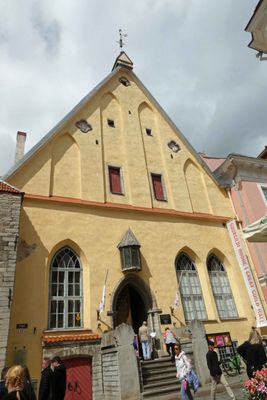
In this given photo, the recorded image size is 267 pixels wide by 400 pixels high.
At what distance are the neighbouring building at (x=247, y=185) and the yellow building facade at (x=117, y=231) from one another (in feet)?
2.32

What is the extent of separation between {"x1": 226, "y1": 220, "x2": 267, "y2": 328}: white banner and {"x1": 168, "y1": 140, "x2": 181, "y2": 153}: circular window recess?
500cm

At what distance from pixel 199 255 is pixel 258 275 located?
3.25 metres

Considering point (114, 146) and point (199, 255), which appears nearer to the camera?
point (199, 255)

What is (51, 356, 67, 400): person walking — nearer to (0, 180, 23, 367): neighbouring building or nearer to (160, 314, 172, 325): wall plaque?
(0, 180, 23, 367): neighbouring building

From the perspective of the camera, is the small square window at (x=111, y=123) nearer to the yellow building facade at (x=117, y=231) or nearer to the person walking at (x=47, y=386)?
the yellow building facade at (x=117, y=231)

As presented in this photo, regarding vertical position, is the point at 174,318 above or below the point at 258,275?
below

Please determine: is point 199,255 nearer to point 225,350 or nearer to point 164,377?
point 225,350

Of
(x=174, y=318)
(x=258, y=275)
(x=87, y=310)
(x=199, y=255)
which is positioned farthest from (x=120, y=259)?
(x=258, y=275)

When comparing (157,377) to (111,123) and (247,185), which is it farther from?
(111,123)

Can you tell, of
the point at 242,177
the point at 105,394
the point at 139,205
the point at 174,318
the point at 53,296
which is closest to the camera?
the point at 105,394

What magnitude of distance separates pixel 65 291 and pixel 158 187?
7.07 m

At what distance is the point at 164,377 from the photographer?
9.31m

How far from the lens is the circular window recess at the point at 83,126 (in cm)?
1456

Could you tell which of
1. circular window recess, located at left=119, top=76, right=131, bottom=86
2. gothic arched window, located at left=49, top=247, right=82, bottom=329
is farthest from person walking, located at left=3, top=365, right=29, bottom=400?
circular window recess, located at left=119, top=76, right=131, bottom=86
